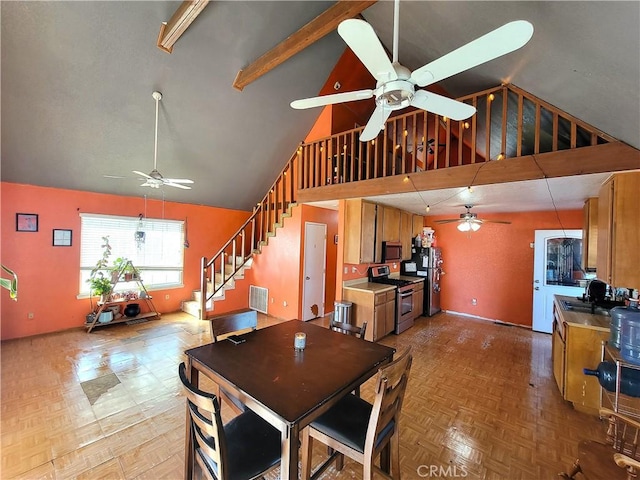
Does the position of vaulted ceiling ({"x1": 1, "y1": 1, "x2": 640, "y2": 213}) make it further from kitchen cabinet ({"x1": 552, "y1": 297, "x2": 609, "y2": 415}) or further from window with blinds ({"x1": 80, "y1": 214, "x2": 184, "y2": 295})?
kitchen cabinet ({"x1": 552, "y1": 297, "x2": 609, "y2": 415})

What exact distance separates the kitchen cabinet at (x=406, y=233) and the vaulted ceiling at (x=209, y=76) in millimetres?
2419

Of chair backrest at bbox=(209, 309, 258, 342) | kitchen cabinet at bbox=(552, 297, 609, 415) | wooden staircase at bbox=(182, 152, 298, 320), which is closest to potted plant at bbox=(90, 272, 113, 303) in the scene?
wooden staircase at bbox=(182, 152, 298, 320)

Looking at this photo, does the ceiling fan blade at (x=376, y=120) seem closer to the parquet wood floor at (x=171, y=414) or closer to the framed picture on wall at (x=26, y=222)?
the parquet wood floor at (x=171, y=414)

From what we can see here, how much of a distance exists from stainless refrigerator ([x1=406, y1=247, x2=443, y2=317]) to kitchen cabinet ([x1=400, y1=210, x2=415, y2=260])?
26 cm

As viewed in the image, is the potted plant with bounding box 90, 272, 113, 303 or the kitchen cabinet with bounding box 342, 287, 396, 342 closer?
the kitchen cabinet with bounding box 342, 287, 396, 342

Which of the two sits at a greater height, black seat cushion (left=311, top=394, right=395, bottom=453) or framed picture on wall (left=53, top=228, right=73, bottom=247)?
framed picture on wall (left=53, top=228, right=73, bottom=247)

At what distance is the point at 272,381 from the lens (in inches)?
58.2

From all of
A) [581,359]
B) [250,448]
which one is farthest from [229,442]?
[581,359]

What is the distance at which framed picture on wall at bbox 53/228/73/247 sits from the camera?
4.39 m

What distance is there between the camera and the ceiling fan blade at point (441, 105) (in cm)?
159

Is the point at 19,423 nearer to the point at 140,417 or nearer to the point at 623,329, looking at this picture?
the point at 140,417

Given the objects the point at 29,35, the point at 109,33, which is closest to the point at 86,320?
the point at 29,35

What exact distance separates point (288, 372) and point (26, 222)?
206 inches

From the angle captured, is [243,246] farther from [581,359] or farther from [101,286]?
[581,359]
